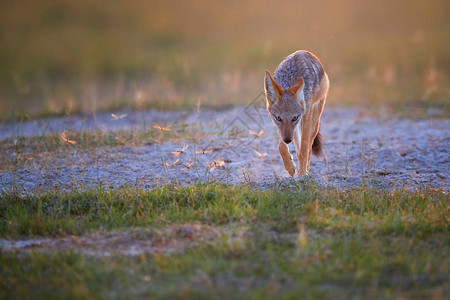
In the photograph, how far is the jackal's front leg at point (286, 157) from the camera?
6.87m

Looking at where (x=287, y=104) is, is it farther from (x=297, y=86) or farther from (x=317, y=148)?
(x=317, y=148)

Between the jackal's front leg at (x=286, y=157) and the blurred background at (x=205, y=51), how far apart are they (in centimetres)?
470

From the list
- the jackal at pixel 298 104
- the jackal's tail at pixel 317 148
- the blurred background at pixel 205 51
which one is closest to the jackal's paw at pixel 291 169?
the jackal at pixel 298 104

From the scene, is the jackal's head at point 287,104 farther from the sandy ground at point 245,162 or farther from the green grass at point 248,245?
the green grass at point 248,245

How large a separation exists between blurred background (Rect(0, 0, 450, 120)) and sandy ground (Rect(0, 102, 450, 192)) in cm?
263

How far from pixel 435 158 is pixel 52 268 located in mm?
5678

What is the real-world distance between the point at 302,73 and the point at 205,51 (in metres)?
16.1

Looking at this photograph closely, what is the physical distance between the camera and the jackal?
21.1 feet

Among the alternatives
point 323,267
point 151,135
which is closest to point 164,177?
point 151,135

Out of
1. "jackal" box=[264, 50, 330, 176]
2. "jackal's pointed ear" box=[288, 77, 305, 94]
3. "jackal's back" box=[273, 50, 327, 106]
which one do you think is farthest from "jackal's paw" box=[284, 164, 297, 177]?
"jackal's pointed ear" box=[288, 77, 305, 94]

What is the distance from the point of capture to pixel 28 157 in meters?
7.22

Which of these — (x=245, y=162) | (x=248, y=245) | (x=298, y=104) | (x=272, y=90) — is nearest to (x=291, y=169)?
(x=245, y=162)

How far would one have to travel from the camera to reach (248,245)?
4250mm

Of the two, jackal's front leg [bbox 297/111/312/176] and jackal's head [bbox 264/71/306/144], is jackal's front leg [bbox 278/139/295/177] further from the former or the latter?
jackal's head [bbox 264/71/306/144]
